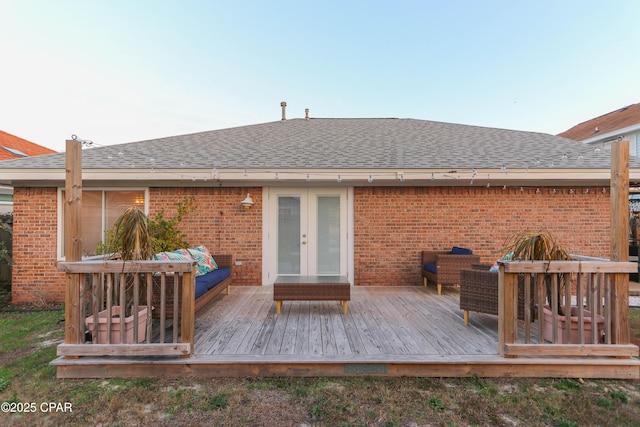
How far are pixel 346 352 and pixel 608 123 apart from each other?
19.8m

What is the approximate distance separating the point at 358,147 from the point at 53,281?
23.1 feet

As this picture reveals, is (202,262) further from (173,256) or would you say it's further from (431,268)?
(431,268)

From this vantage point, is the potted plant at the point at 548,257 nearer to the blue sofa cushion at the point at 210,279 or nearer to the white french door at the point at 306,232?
the white french door at the point at 306,232

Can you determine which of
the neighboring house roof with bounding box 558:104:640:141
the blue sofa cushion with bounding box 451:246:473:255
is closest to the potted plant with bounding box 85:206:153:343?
the blue sofa cushion with bounding box 451:246:473:255

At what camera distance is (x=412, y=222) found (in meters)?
6.08

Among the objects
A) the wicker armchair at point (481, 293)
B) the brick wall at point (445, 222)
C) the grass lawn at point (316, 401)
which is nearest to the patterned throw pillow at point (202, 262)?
the grass lawn at point (316, 401)

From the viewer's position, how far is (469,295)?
146 inches

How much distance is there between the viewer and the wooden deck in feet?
9.03

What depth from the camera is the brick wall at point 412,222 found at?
5.92m

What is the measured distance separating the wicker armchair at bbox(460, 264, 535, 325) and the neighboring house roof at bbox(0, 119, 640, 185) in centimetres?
230

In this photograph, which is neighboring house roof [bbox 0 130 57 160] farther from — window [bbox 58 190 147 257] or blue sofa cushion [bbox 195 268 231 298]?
blue sofa cushion [bbox 195 268 231 298]

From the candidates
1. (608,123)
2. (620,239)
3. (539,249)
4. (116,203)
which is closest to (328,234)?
(539,249)

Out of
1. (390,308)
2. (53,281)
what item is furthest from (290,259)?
(53,281)

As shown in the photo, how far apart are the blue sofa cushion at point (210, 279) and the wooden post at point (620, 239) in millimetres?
4756
